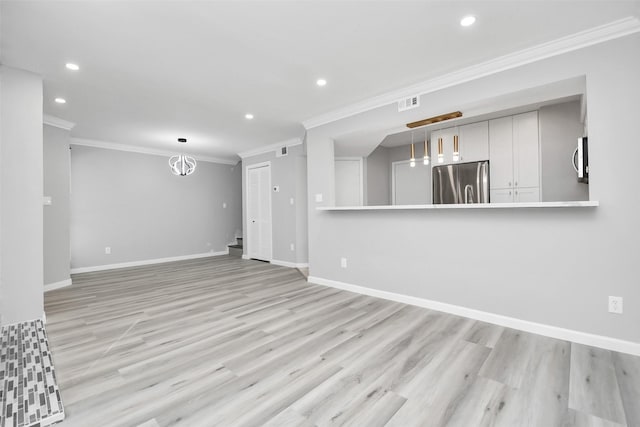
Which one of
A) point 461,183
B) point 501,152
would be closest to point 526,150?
point 501,152

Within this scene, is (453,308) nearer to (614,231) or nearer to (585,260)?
(585,260)

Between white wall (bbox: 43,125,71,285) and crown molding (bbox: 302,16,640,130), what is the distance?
4402 millimetres

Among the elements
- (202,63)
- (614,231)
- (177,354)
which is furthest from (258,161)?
(614,231)

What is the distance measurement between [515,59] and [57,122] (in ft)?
19.4

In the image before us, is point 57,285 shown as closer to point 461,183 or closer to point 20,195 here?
point 20,195

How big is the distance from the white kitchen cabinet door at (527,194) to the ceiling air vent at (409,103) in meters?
1.84

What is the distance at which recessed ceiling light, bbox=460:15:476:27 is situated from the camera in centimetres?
215

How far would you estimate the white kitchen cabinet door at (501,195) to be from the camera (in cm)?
388

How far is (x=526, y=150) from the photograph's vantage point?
3781mm

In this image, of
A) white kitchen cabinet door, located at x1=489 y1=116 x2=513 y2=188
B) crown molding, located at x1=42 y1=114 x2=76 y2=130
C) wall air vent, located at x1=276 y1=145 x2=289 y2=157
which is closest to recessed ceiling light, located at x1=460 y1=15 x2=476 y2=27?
white kitchen cabinet door, located at x1=489 y1=116 x2=513 y2=188

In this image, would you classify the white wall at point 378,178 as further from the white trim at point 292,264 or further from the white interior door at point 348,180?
the white trim at point 292,264

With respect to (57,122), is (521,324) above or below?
below

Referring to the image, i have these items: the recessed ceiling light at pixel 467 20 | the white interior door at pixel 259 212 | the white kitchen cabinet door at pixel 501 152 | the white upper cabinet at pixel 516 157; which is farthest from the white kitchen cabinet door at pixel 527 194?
the white interior door at pixel 259 212

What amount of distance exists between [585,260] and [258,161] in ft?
19.3
